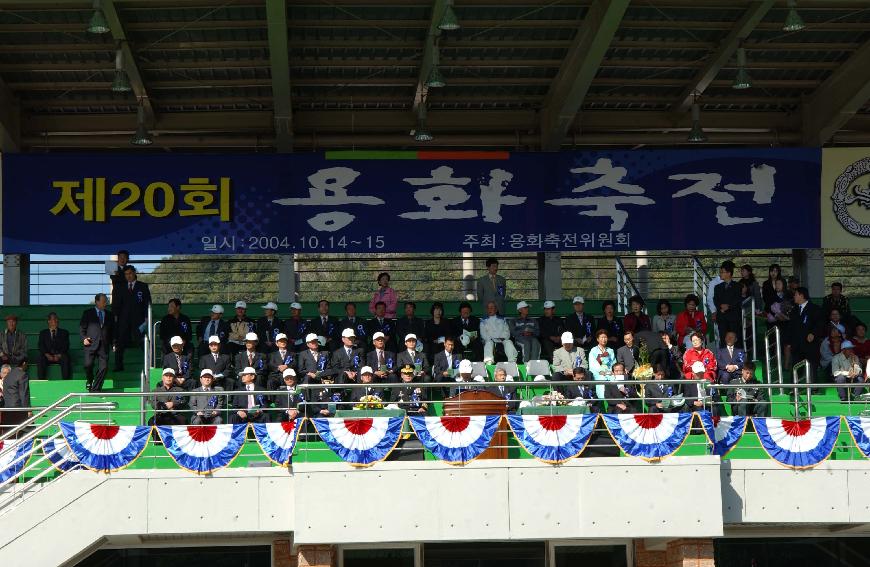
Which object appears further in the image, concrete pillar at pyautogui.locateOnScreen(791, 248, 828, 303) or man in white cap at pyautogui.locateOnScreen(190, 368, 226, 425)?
concrete pillar at pyautogui.locateOnScreen(791, 248, 828, 303)

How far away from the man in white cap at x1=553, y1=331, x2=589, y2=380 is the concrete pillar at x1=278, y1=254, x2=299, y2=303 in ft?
20.4

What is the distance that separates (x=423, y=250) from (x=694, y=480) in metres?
9.10

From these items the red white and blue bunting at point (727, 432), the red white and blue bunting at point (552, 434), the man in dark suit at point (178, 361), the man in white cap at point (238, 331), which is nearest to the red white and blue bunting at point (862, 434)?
the red white and blue bunting at point (727, 432)

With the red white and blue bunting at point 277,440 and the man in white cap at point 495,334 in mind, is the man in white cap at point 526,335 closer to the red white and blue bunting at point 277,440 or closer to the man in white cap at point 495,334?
the man in white cap at point 495,334

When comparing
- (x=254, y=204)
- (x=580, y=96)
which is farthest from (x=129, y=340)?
(x=580, y=96)

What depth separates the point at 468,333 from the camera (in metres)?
22.9

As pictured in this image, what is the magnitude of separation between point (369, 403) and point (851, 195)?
40.1 feet

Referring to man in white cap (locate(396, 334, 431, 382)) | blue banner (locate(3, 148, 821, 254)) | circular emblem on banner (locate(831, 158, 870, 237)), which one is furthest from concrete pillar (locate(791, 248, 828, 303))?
man in white cap (locate(396, 334, 431, 382))

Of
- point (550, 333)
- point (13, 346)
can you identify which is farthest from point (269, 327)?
point (550, 333)

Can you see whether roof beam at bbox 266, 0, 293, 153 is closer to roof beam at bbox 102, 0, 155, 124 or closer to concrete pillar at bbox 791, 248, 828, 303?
roof beam at bbox 102, 0, 155, 124

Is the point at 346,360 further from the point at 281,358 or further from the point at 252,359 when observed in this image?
the point at 252,359

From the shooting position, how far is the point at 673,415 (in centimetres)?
1775

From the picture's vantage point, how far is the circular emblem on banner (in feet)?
84.7

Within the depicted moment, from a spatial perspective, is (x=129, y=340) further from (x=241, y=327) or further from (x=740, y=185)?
(x=740, y=185)
